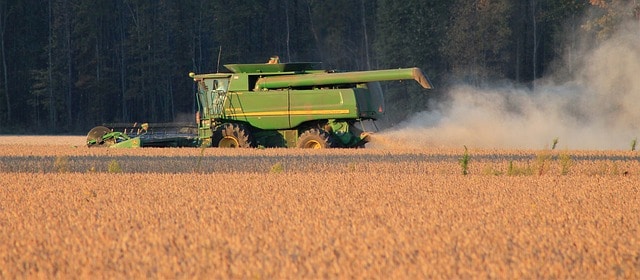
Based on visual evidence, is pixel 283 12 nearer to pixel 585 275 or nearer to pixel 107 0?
pixel 107 0

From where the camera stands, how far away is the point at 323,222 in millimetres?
10273

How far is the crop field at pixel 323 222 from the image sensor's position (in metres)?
7.91

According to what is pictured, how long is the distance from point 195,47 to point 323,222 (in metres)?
55.0

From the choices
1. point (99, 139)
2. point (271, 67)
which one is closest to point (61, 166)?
point (271, 67)

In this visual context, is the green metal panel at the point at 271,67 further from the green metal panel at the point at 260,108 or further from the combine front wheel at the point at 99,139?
the combine front wheel at the point at 99,139

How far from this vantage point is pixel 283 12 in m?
68.2

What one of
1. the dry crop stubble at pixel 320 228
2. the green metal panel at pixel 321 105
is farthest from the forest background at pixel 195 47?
the dry crop stubble at pixel 320 228

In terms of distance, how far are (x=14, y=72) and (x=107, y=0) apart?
22.0ft

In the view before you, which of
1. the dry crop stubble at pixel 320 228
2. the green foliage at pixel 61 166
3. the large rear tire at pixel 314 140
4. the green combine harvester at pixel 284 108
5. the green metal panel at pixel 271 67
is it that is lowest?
the dry crop stubble at pixel 320 228

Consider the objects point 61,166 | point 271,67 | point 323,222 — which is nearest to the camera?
point 323,222

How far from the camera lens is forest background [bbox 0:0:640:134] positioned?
57.5 metres

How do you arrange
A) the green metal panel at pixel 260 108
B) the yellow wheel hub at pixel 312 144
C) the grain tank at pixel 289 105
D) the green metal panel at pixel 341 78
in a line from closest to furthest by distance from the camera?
the green metal panel at pixel 341 78 < the grain tank at pixel 289 105 < the yellow wheel hub at pixel 312 144 < the green metal panel at pixel 260 108

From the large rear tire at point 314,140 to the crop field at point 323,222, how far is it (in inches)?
292

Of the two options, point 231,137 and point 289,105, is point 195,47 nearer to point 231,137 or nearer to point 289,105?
point 231,137
